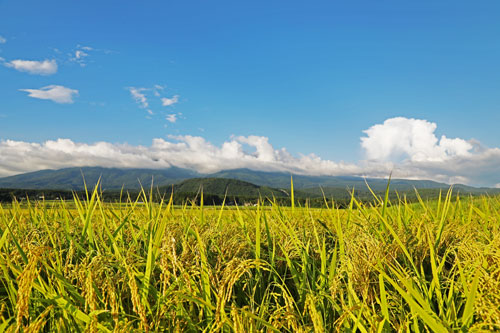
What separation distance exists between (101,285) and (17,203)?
343 centimetres

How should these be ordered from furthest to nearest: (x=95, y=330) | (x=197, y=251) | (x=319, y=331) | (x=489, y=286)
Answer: (x=197, y=251), (x=489, y=286), (x=95, y=330), (x=319, y=331)

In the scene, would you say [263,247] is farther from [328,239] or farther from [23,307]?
[23,307]

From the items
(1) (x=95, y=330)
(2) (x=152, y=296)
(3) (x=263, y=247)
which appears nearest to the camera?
(1) (x=95, y=330)

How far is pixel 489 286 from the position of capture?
2.04m

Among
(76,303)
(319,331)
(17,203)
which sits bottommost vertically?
(76,303)

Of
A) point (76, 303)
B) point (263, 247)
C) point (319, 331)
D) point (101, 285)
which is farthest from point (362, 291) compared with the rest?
point (76, 303)

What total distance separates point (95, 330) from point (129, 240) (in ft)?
5.70

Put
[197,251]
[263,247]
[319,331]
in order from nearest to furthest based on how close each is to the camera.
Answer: [319,331]
[197,251]
[263,247]

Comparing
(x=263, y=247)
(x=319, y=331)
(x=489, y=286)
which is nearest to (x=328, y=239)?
(x=263, y=247)

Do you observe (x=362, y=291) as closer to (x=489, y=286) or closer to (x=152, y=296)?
(x=489, y=286)

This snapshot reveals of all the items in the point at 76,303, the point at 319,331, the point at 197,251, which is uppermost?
the point at 197,251

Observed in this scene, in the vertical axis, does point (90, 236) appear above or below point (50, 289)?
above

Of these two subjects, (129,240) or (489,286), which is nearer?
(489,286)

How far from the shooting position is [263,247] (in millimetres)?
3271
